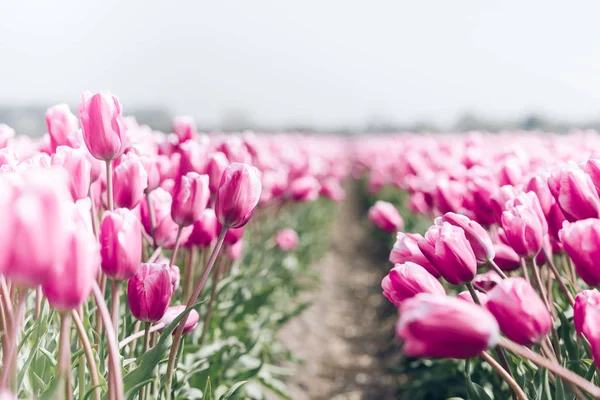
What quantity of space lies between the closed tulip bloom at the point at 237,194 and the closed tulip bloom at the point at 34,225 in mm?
664

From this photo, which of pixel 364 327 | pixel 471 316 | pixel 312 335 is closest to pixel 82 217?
pixel 471 316

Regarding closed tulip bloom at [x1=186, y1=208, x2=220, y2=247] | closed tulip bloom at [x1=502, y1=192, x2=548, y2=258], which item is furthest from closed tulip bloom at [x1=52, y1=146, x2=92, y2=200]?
closed tulip bloom at [x1=502, y1=192, x2=548, y2=258]

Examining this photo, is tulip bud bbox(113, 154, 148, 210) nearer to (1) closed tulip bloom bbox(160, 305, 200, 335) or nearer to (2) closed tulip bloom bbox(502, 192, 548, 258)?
(1) closed tulip bloom bbox(160, 305, 200, 335)

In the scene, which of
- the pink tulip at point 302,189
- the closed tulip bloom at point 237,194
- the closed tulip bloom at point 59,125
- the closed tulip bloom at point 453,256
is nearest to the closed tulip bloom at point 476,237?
the closed tulip bloom at point 453,256

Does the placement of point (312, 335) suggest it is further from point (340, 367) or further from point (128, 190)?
point (128, 190)

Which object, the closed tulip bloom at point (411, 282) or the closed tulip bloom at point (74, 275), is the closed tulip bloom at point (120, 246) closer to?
the closed tulip bloom at point (74, 275)

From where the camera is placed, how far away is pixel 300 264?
5.37 meters

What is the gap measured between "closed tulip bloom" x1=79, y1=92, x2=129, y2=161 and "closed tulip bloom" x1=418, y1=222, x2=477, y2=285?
83 cm

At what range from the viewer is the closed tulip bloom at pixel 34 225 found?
68 cm

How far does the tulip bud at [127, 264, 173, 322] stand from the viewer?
1.26m

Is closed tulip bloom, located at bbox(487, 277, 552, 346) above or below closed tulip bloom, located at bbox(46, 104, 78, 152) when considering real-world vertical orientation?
below

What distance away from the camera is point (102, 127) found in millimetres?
1403

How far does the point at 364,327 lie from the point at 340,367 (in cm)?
96

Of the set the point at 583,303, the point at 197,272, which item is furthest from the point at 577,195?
the point at 197,272
